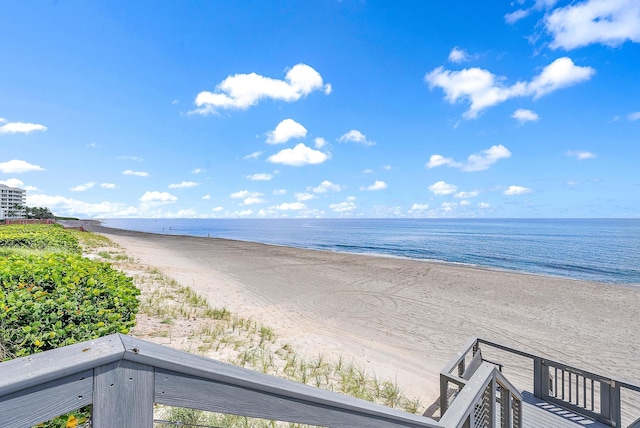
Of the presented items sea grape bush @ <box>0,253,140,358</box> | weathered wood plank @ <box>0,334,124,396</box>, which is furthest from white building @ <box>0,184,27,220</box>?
weathered wood plank @ <box>0,334,124,396</box>

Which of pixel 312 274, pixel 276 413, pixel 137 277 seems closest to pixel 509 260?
pixel 312 274

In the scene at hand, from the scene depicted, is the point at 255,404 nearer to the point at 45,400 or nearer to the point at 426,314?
the point at 45,400

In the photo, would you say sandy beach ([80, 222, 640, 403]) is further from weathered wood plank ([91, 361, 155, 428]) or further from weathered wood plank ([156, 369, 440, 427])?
weathered wood plank ([91, 361, 155, 428])

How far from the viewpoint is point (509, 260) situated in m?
31.5

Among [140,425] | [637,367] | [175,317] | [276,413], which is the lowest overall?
[637,367]

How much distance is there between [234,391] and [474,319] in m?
13.4

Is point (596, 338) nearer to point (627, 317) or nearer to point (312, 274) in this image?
point (627, 317)

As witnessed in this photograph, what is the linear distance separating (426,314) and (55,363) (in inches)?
527

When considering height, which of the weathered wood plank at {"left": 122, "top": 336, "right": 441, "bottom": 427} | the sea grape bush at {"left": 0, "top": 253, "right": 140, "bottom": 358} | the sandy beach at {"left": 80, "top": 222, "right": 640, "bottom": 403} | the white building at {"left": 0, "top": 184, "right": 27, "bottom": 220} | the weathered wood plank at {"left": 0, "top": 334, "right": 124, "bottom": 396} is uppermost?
the white building at {"left": 0, "top": 184, "right": 27, "bottom": 220}

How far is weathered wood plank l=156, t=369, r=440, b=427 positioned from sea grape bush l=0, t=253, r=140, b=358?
2.91 m

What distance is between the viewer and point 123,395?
101 centimetres

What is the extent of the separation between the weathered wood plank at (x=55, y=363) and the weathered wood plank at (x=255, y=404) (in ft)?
0.60

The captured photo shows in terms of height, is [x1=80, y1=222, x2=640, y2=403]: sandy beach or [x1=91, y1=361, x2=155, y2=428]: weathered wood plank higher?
[x1=91, y1=361, x2=155, y2=428]: weathered wood plank

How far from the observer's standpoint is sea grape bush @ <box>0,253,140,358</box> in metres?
3.22
